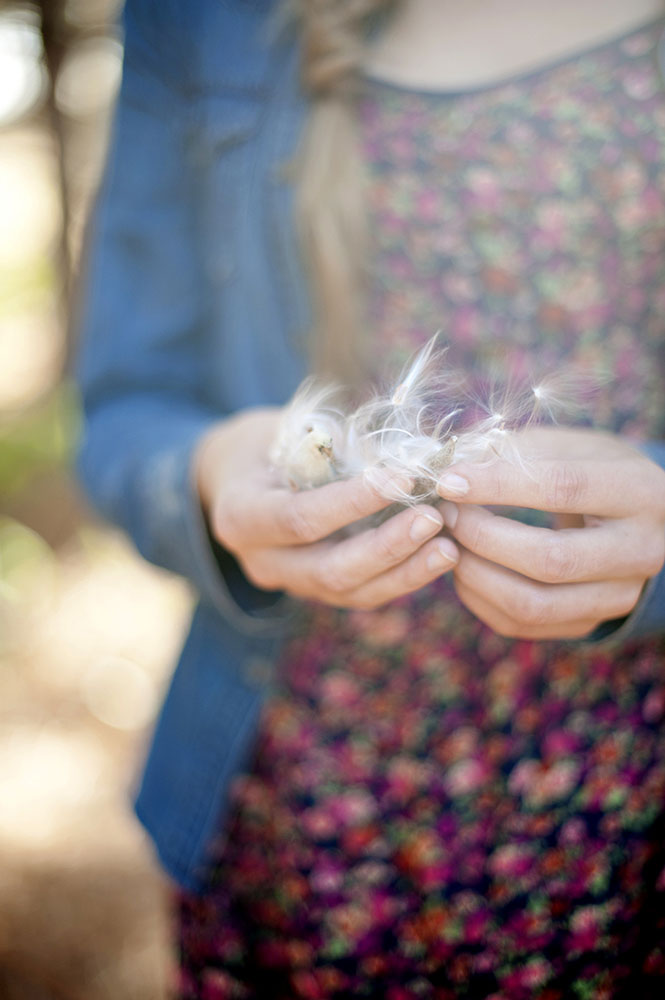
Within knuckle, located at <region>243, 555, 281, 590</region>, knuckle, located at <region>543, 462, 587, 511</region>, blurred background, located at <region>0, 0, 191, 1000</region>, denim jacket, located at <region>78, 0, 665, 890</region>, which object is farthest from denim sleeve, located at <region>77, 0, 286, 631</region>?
blurred background, located at <region>0, 0, 191, 1000</region>

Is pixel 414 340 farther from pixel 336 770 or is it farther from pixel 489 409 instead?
pixel 336 770

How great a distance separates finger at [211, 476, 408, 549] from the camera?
2.19 feet

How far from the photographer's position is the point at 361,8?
1.09 metres

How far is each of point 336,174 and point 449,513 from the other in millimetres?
729

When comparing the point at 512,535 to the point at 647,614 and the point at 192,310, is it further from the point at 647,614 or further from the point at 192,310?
the point at 192,310

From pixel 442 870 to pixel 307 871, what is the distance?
24cm

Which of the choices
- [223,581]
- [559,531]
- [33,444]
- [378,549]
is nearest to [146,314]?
[223,581]

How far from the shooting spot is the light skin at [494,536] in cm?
65

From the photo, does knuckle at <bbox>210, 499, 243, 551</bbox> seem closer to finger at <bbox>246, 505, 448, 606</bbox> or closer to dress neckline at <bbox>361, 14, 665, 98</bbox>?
finger at <bbox>246, 505, 448, 606</bbox>

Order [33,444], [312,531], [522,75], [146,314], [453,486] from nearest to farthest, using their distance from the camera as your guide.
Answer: [453,486] < [312,531] < [522,75] < [146,314] < [33,444]

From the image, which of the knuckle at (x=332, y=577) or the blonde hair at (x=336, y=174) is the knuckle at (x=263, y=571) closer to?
the knuckle at (x=332, y=577)

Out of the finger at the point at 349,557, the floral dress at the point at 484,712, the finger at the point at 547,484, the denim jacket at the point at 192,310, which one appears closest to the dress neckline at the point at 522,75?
the floral dress at the point at 484,712

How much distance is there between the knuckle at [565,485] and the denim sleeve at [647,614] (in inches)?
5.6

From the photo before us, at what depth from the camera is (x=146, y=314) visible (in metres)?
1.35
